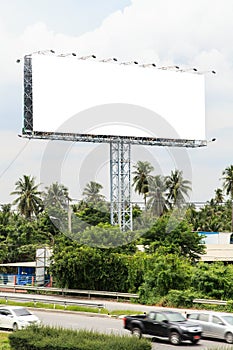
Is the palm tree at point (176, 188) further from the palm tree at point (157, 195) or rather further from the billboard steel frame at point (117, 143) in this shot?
the billboard steel frame at point (117, 143)

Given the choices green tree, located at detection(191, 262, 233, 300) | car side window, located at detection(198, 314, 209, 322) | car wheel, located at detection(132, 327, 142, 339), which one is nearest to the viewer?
car wheel, located at detection(132, 327, 142, 339)

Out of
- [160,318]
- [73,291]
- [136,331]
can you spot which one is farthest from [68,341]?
[73,291]

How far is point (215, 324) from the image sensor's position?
27.2 metres

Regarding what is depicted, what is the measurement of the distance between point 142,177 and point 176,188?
5.86 meters

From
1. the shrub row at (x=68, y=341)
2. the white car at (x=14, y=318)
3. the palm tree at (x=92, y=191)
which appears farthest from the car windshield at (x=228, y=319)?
the palm tree at (x=92, y=191)

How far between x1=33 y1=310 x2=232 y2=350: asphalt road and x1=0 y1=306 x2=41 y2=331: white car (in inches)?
60.6

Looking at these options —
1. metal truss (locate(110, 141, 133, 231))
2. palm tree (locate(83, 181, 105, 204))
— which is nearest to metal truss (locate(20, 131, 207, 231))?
metal truss (locate(110, 141, 133, 231))

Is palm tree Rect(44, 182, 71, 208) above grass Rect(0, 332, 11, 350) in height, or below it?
above

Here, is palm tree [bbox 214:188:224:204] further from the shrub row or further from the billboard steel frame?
the shrub row

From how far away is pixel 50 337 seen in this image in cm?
2181

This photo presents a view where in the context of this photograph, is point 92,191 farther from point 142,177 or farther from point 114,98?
point 114,98

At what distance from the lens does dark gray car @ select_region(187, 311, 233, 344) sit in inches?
1045

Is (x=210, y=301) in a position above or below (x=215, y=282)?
below

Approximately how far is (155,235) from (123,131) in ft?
50.0
